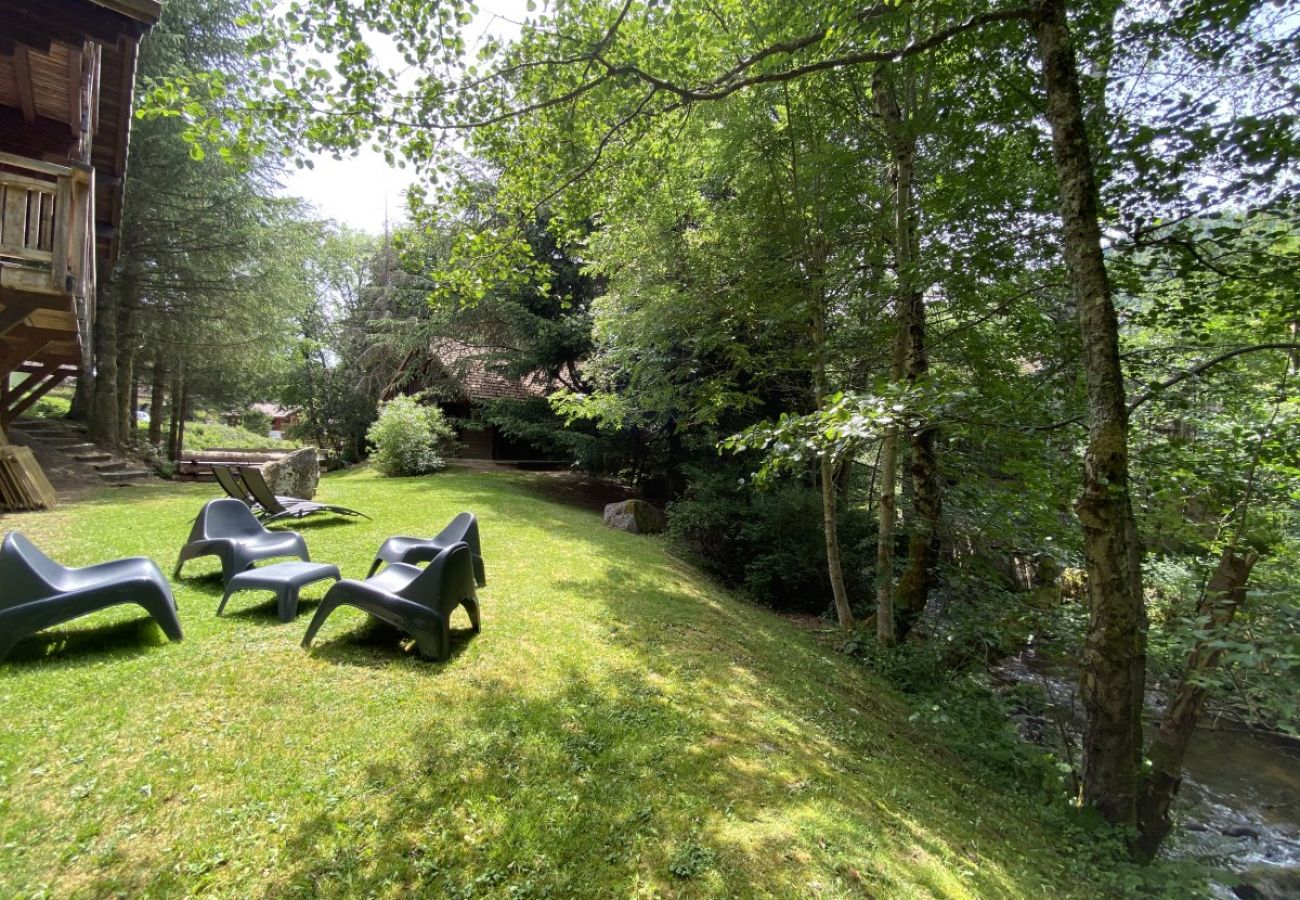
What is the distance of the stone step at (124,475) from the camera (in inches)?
492

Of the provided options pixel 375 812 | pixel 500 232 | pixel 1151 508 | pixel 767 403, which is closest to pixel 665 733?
pixel 375 812

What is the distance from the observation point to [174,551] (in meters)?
6.58

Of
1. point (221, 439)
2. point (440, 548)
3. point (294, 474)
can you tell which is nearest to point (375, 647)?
point (440, 548)

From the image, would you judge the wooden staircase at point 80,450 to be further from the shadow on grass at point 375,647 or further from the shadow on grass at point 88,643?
the shadow on grass at point 375,647

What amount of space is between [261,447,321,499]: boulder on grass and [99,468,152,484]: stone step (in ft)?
13.8

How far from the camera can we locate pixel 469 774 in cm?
297

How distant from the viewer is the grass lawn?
233 centimetres

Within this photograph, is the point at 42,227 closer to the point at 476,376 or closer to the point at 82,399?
the point at 82,399

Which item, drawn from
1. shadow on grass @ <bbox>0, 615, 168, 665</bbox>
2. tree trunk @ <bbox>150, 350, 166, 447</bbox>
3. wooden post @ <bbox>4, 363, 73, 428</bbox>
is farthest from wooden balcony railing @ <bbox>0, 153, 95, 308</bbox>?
tree trunk @ <bbox>150, 350, 166, 447</bbox>

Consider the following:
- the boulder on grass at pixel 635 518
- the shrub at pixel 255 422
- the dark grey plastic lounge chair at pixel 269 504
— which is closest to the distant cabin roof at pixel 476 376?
the boulder on grass at pixel 635 518

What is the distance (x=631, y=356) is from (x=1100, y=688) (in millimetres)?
8649

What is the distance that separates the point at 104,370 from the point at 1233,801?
74.4 feet

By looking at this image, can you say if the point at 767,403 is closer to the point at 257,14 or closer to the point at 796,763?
the point at 796,763

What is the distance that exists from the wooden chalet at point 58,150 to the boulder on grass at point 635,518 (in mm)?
9175
